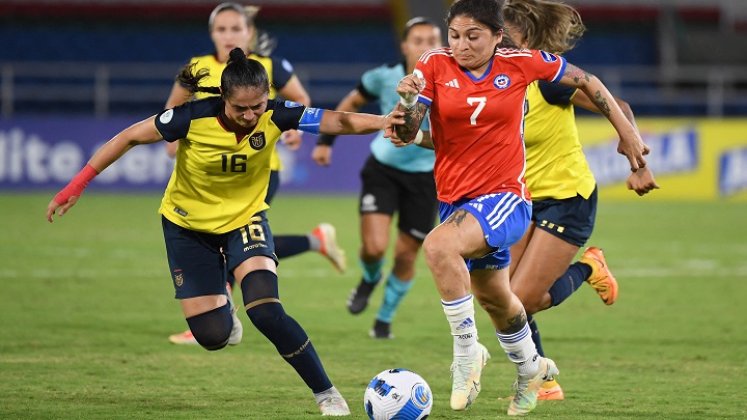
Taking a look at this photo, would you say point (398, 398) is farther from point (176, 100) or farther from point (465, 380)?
point (176, 100)

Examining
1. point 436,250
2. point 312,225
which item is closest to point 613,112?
point 436,250

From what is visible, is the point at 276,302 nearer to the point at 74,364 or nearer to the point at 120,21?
the point at 74,364

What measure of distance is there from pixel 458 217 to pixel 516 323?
2.24 ft

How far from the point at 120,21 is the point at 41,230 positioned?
13.4 meters

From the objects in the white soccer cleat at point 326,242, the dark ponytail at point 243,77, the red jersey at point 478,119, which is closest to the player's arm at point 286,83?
the white soccer cleat at point 326,242

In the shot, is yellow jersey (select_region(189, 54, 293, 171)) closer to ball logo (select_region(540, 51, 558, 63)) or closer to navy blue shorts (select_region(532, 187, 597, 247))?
navy blue shorts (select_region(532, 187, 597, 247))

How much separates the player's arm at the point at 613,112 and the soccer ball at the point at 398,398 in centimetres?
161

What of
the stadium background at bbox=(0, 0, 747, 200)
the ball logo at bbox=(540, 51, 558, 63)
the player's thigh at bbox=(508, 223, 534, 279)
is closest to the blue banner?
the stadium background at bbox=(0, 0, 747, 200)

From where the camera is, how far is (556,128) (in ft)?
23.0

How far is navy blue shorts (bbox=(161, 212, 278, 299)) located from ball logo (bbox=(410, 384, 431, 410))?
1.17 m

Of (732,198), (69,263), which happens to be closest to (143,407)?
(69,263)

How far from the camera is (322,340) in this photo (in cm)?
899

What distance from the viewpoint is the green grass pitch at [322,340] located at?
21.6ft

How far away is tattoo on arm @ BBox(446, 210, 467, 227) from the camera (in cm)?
589
